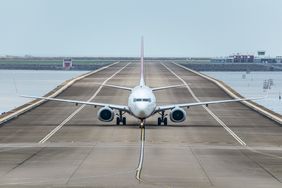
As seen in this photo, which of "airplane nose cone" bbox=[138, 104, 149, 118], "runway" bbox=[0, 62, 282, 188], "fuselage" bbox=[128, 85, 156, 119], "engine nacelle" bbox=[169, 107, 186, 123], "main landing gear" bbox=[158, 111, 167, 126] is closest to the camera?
"runway" bbox=[0, 62, 282, 188]

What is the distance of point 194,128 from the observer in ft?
255

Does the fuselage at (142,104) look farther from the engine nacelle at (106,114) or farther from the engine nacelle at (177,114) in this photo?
the engine nacelle at (177,114)

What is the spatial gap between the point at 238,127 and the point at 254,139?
9.95 meters

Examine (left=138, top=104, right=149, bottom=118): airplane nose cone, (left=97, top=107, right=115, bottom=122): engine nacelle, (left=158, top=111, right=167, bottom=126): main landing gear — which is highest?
(left=138, top=104, right=149, bottom=118): airplane nose cone

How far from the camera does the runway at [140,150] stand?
152 ft

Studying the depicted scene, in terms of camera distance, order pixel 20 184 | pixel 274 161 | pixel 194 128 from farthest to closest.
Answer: pixel 194 128 → pixel 274 161 → pixel 20 184

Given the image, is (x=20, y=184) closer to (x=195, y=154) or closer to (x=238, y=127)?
(x=195, y=154)

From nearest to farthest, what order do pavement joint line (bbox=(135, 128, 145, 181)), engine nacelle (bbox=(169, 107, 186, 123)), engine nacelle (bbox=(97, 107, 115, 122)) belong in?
1. pavement joint line (bbox=(135, 128, 145, 181))
2. engine nacelle (bbox=(97, 107, 115, 122))
3. engine nacelle (bbox=(169, 107, 186, 123))

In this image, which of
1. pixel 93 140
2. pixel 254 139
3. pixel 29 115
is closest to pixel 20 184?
pixel 93 140

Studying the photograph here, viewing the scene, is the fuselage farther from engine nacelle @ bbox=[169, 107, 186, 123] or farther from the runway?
engine nacelle @ bbox=[169, 107, 186, 123]

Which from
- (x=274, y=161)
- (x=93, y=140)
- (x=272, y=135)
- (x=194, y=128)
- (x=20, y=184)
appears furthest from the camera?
(x=194, y=128)

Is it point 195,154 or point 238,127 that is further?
point 238,127

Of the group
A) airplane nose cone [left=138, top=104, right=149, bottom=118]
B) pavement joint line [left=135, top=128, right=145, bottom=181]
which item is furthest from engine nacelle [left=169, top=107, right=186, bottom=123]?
pavement joint line [left=135, top=128, right=145, bottom=181]

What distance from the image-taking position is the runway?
152ft
